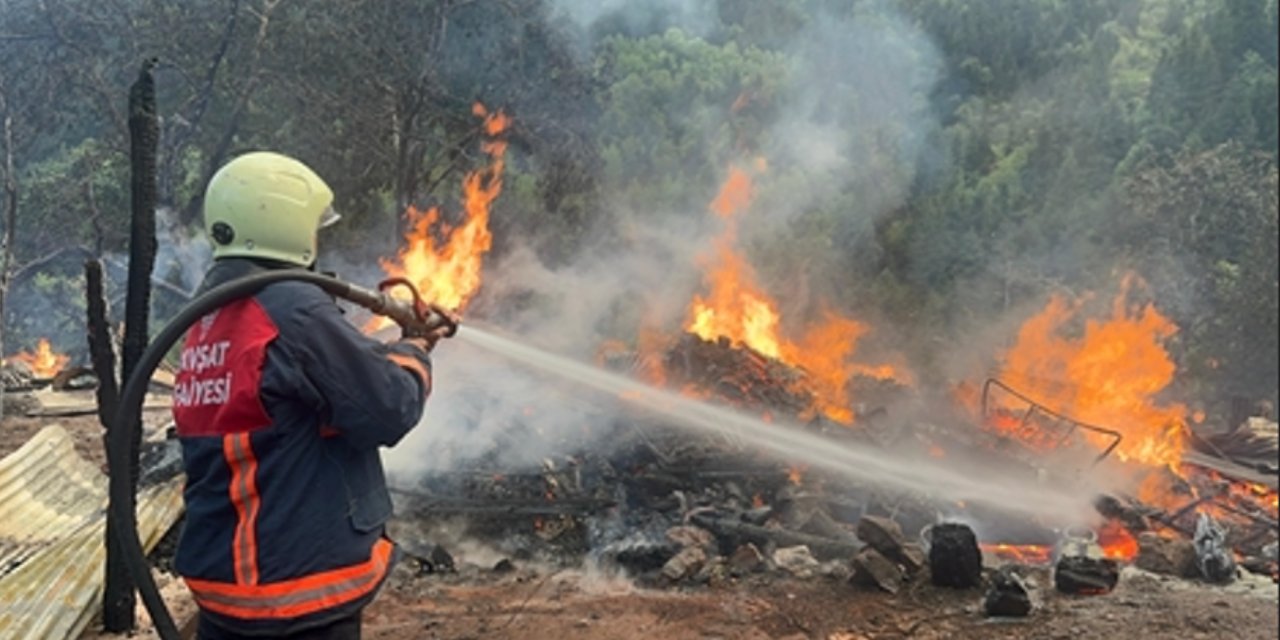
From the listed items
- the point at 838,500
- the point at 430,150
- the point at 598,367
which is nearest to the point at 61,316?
the point at 430,150

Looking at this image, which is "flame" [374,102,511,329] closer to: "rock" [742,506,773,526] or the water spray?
the water spray

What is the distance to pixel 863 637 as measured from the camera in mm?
6043

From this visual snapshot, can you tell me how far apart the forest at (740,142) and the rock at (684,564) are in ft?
26.1

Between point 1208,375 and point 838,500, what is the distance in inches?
714

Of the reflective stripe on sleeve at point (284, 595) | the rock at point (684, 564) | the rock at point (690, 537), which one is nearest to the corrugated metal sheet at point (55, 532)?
the reflective stripe on sleeve at point (284, 595)

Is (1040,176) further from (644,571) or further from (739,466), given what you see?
(644,571)

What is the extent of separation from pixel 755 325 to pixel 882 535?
8.38 meters

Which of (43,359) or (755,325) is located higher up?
(755,325)

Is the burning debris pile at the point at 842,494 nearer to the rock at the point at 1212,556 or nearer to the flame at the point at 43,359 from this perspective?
the rock at the point at 1212,556

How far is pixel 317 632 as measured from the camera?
277cm

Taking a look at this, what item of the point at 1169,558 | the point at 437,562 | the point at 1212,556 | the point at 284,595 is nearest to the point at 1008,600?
the point at 1169,558

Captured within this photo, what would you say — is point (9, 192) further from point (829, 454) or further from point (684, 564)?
point (829, 454)

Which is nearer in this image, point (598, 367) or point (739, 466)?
point (739, 466)

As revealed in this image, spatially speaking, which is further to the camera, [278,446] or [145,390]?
[145,390]
